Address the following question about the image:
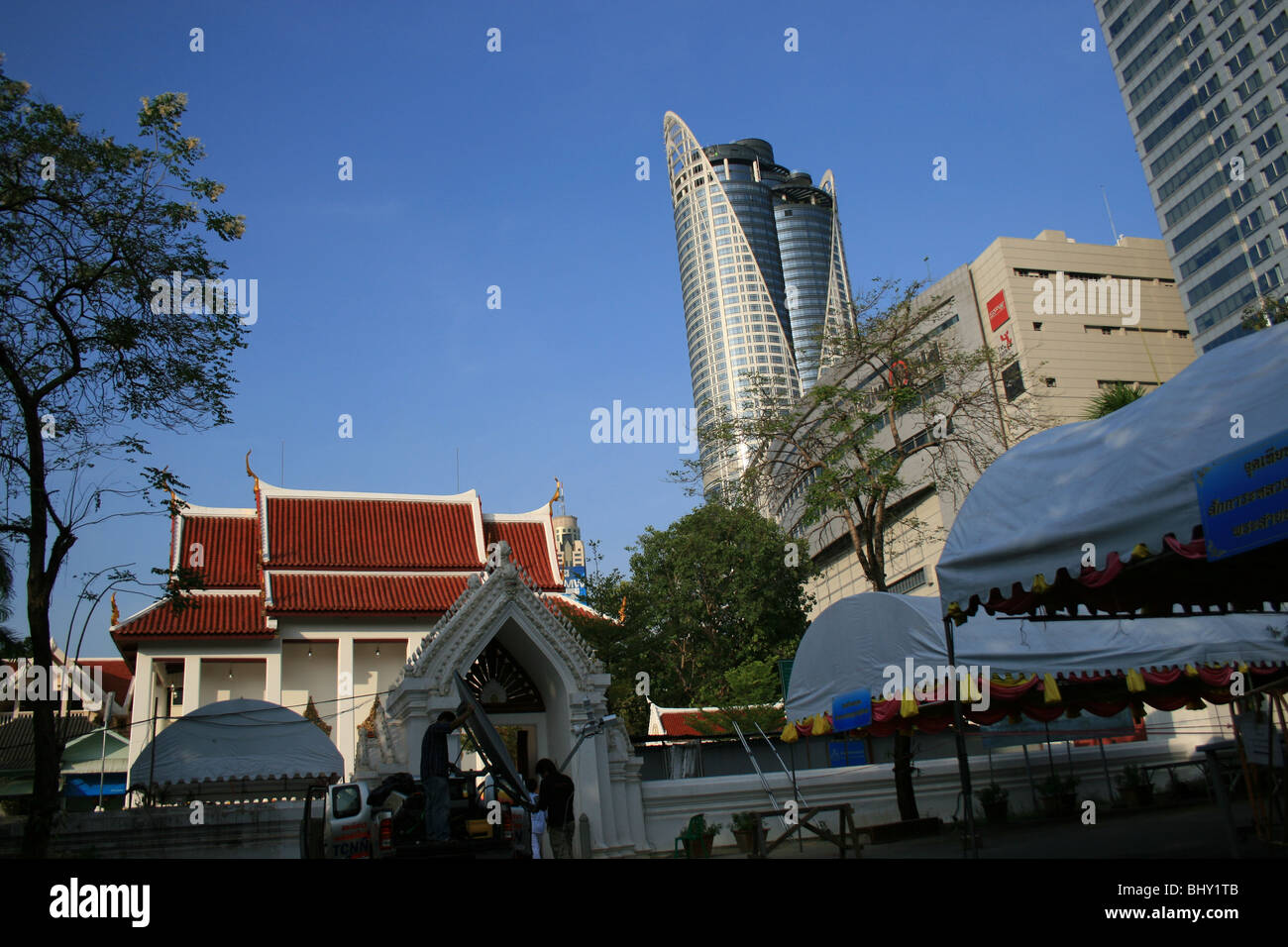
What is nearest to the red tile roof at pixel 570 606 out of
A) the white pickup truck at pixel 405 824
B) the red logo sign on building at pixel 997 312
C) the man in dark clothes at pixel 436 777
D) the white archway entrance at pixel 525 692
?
the white archway entrance at pixel 525 692

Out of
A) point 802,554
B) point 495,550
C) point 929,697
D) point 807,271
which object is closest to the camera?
point 929,697

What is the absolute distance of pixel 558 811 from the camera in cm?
1035

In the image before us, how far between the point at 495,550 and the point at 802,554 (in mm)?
30245

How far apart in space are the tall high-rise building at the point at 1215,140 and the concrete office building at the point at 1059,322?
323 cm

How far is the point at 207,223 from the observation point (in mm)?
13422

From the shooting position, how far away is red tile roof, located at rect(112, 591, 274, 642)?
26.7 metres

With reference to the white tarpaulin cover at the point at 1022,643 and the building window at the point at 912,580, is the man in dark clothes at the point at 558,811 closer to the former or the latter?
the white tarpaulin cover at the point at 1022,643

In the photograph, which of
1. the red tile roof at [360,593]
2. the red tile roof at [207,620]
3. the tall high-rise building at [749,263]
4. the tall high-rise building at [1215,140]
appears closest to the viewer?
the red tile roof at [207,620]

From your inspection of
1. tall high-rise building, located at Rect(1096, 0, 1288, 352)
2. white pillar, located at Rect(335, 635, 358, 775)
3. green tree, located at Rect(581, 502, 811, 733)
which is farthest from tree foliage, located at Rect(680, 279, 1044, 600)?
tall high-rise building, located at Rect(1096, 0, 1288, 352)

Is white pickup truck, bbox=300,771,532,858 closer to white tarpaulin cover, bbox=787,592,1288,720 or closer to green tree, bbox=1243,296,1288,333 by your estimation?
white tarpaulin cover, bbox=787,592,1288,720

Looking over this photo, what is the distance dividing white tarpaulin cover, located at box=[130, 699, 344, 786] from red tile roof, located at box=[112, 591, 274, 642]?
372 inches

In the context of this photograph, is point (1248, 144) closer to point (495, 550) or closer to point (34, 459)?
point (495, 550)

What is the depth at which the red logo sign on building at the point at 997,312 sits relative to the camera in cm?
6531
